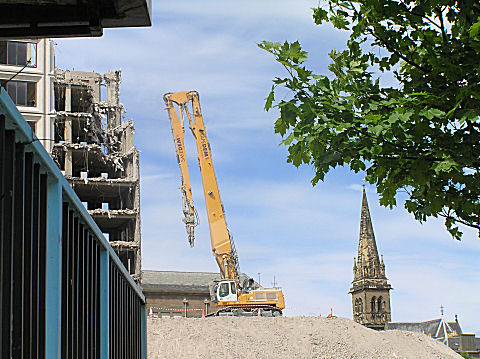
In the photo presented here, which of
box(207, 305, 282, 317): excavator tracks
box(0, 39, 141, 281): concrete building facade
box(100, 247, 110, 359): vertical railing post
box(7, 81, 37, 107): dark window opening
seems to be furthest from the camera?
box(0, 39, 141, 281): concrete building facade

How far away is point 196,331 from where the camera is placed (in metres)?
40.4

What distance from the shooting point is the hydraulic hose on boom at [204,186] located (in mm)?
44281

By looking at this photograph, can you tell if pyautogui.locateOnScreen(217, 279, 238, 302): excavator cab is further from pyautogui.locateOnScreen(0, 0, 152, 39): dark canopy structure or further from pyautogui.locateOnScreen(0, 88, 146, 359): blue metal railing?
pyautogui.locateOnScreen(0, 0, 152, 39): dark canopy structure

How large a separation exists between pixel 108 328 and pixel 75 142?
234 ft

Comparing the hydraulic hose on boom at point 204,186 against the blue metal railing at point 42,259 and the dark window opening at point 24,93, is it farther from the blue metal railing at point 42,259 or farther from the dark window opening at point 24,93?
the blue metal railing at point 42,259

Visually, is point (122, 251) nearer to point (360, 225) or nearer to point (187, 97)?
point (187, 97)

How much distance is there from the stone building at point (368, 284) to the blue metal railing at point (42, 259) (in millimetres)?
136798

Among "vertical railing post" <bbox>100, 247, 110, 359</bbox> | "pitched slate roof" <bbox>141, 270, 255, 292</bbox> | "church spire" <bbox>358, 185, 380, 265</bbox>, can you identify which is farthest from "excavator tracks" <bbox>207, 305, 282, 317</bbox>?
"church spire" <bbox>358, 185, 380, 265</bbox>

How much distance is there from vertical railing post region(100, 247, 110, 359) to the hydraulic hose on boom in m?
38.0

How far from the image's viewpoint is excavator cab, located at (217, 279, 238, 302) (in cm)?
4256

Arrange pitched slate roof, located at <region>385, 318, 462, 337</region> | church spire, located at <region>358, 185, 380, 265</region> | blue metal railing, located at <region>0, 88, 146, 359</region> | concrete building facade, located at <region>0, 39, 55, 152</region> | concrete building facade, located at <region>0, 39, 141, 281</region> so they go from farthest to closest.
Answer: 1. church spire, located at <region>358, 185, 380, 265</region>
2. pitched slate roof, located at <region>385, 318, 462, 337</region>
3. concrete building facade, located at <region>0, 39, 141, 281</region>
4. concrete building facade, located at <region>0, 39, 55, 152</region>
5. blue metal railing, located at <region>0, 88, 146, 359</region>

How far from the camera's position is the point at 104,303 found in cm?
595

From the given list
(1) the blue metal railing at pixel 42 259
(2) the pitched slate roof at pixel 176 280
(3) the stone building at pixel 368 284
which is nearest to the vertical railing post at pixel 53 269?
(1) the blue metal railing at pixel 42 259

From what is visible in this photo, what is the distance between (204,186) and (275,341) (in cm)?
1112
